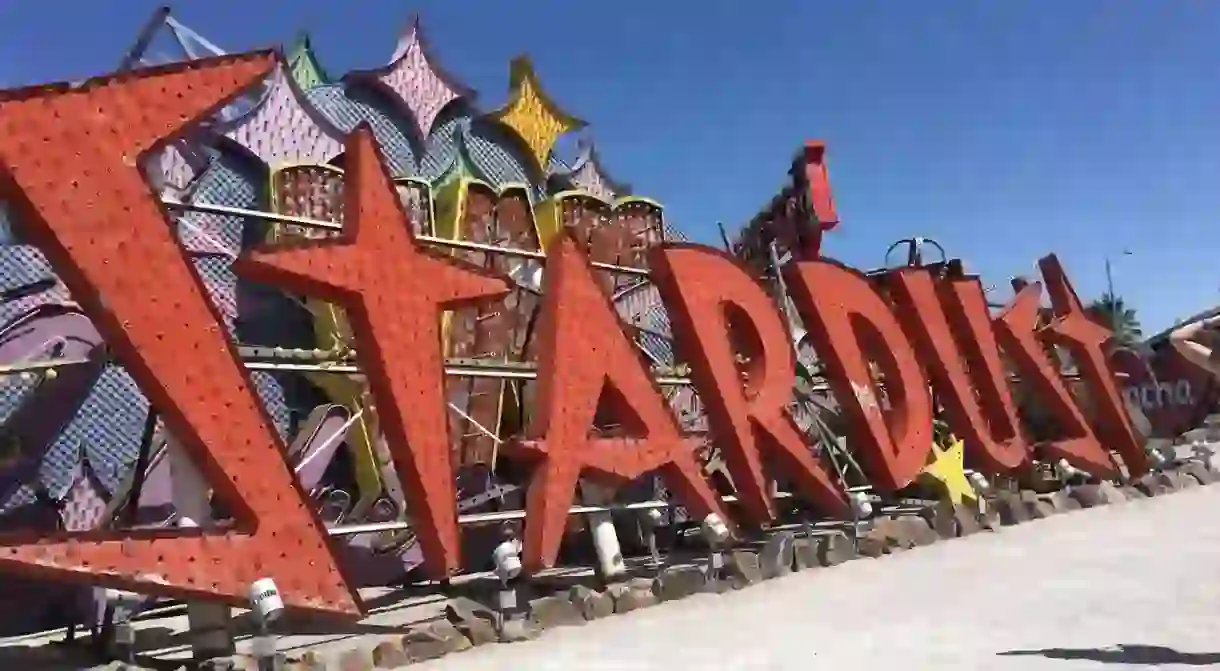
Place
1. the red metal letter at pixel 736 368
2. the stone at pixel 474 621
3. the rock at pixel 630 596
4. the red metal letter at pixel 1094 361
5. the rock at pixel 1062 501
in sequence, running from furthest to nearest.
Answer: the red metal letter at pixel 1094 361
the rock at pixel 1062 501
the red metal letter at pixel 736 368
the rock at pixel 630 596
the stone at pixel 474 621

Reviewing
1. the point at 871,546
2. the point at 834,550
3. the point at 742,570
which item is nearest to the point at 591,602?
the point at 742,570

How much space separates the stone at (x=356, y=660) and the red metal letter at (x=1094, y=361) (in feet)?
42.1

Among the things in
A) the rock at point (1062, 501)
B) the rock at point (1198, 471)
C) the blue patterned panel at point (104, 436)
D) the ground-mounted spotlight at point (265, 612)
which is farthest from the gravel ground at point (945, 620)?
the rock at point (1198, 471)

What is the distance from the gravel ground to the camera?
24.8ft

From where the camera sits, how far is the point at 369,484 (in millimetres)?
12445

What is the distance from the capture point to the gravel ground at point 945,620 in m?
7.56

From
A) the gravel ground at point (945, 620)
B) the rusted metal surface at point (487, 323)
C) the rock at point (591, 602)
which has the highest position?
the rusted metal surface at point (487, 323)

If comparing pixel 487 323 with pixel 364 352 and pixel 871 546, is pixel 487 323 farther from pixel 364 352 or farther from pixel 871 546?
pixel 364 352

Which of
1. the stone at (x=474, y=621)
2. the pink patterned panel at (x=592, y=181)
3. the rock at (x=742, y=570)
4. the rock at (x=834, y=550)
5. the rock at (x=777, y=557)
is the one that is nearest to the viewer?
the stone at (x=474, y=621)

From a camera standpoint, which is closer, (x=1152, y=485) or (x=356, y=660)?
(x=356, y=660)

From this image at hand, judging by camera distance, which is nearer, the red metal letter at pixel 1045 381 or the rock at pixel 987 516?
the rock at pixel 987 516

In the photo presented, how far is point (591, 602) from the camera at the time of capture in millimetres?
9805

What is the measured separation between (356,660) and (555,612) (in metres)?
2.12

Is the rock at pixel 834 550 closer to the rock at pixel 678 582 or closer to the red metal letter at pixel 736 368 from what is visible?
the red metal letter at pixel 736 368
